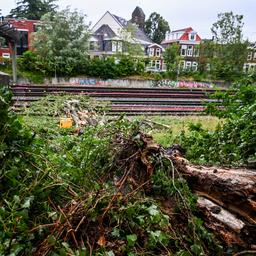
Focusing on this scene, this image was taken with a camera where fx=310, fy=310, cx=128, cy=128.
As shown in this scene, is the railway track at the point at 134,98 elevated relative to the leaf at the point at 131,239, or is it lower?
lower

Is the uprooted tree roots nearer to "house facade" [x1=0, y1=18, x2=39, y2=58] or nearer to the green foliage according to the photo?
the green foliage

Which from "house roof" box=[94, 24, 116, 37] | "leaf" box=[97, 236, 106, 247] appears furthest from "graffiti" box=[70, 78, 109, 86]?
"leaf" box=[97, 236, 106, 247]

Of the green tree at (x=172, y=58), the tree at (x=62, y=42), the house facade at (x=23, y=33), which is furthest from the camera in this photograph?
the house facade at (x=23, y=33)

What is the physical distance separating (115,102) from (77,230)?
1644cm

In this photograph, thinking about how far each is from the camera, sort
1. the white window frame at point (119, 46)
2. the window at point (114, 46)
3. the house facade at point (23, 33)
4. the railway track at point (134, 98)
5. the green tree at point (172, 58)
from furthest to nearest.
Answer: the window at point (114, 46) → the white window frame at point (119, 46) → the house facade at point (23, 33) → the green tree at point (172, 58) → the railway track at point (134, 98)

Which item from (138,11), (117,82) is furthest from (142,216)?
(138,11)

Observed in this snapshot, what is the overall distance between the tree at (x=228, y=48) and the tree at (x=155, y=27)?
29.4 m

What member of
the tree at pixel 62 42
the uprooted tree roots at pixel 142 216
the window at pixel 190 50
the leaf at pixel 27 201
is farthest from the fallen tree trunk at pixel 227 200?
the window at pixel 190 50

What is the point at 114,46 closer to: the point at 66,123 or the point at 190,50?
the point at 190,50

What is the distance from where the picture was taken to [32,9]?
157 ft

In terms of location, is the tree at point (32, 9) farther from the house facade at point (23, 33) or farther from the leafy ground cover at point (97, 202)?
the leafy ground cover at point (97, 202)

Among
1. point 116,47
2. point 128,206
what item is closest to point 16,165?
point 128,206

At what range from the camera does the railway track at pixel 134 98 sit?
54.7 ft

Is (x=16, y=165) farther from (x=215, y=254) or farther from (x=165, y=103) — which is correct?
(x=165, y=103)
